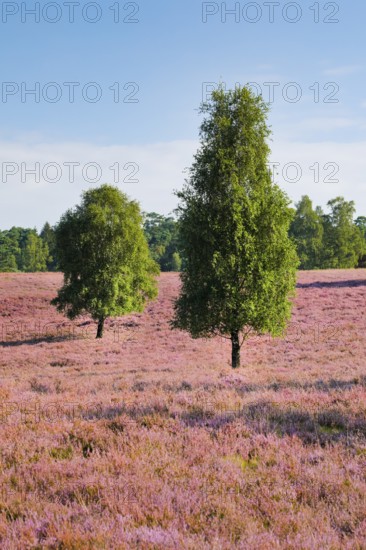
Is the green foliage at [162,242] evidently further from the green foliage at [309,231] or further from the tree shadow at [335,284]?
the tree shadow at [335,284]

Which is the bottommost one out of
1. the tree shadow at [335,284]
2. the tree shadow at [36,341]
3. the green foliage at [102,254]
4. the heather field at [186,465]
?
the tree shadow at [36,341]

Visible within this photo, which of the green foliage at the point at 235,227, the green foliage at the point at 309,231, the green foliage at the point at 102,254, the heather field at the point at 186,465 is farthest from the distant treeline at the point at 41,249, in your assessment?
the heather field at the point at 186,465

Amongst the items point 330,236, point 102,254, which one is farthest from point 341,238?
point 102,254

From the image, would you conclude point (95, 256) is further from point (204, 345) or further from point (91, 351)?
point (204, 345)

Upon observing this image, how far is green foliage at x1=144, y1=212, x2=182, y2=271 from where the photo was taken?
112 metres

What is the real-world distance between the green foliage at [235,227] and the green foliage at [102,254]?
13.8 m

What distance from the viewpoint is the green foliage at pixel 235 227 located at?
16.2 m

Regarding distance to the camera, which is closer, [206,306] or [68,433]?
[68,433]

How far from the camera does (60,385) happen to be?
13219 mm

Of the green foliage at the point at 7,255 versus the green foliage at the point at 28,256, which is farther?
the green foliage at the point at 7,255

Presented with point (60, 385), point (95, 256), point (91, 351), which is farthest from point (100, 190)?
point (60, 385)

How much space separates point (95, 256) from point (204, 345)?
10.6 metres

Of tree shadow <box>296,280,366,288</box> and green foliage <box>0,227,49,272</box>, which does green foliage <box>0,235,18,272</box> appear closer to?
green foliage <box>0,227,49,272</box>

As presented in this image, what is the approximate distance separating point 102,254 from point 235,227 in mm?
15977
